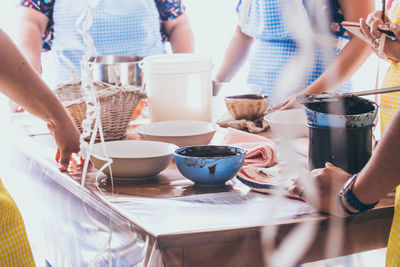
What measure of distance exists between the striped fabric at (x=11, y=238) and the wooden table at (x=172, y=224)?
0.46 feet

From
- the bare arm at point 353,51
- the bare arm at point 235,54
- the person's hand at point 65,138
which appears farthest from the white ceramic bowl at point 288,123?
the bare arm at point 235,54

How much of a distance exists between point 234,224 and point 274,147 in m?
0.43

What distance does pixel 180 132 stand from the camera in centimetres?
143

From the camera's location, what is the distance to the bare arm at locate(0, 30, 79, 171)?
1113 millimetres

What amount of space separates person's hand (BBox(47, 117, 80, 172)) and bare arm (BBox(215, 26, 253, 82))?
1.28m

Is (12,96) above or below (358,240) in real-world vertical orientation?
above

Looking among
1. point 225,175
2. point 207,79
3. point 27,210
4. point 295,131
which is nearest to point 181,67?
point 207,79

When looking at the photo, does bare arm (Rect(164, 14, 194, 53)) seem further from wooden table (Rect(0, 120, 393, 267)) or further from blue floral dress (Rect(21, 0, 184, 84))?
wooden table (Rect(0, 120, 393, 267))

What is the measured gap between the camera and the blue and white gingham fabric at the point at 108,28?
249cm

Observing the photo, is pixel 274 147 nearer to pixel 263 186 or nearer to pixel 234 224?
pixel 263 186

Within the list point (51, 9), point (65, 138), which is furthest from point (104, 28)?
point (65, 138)

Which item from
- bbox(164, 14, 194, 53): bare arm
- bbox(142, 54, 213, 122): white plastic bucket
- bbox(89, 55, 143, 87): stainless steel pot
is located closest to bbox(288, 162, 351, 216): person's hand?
bbox(142, 54, 213, 122): white plastic bucket

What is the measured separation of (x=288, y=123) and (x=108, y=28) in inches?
59.4

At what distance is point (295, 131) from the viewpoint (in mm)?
1287
